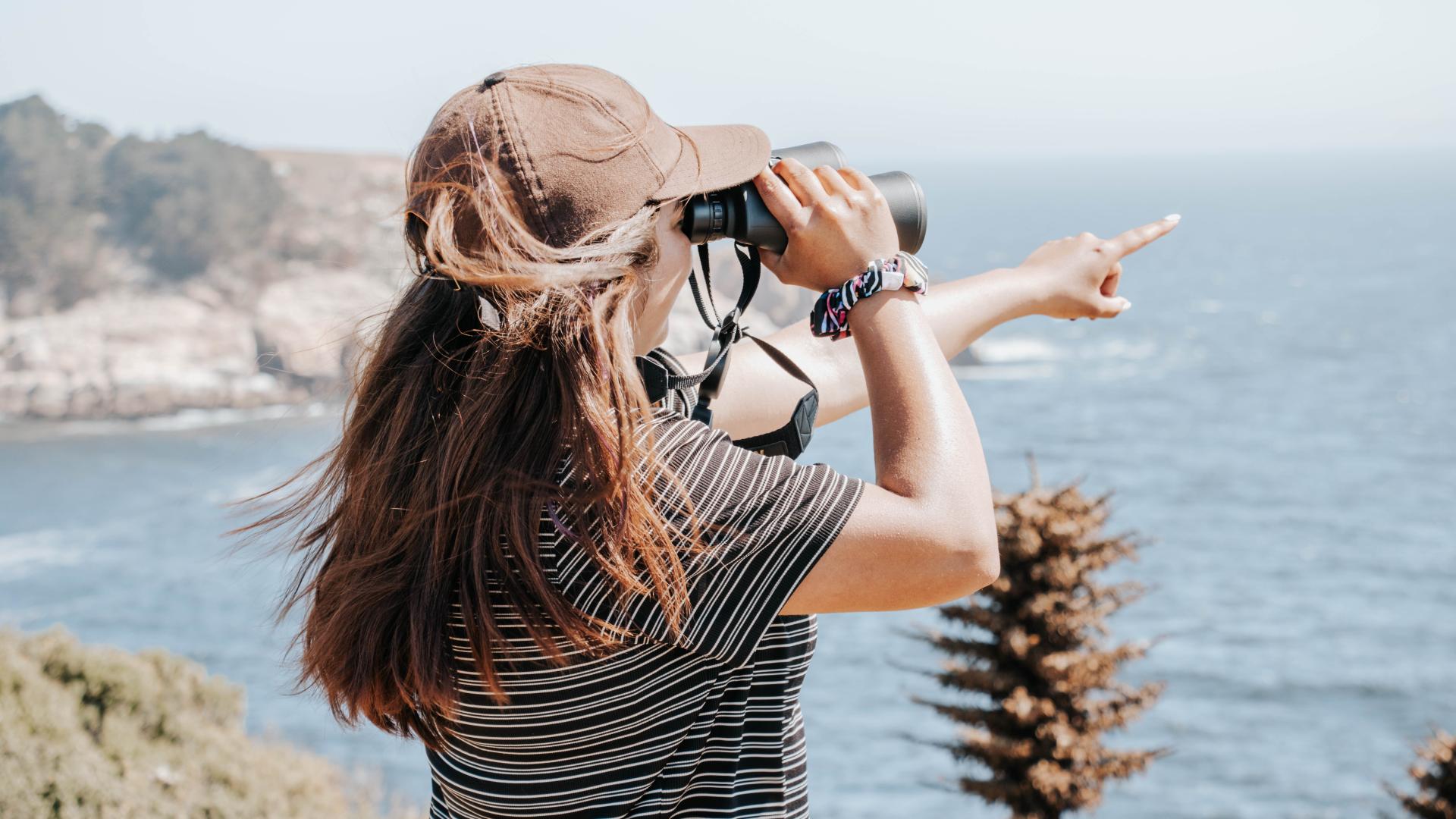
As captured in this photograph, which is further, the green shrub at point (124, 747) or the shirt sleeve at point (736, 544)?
the green shrub at point (124, 747)

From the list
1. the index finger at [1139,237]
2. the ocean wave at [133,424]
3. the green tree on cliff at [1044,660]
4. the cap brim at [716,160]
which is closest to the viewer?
the cap brim at [716,160]

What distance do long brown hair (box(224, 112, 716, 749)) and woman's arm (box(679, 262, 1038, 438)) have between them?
0.53 m

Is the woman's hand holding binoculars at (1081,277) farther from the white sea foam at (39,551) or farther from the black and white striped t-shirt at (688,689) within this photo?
the white sea foam at (39,551)

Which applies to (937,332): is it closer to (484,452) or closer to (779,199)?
(779,199)

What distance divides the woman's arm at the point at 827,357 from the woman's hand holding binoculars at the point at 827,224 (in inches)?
16.8

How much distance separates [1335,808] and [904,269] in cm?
2128

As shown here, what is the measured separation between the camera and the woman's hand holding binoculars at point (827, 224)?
1.25 metres

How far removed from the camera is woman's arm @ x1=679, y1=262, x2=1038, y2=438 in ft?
5.74

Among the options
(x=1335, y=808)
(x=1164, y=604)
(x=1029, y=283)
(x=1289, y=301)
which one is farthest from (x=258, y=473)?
(x=1289, y=301)

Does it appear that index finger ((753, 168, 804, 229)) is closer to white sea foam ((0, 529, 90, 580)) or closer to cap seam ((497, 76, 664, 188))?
cap seam ((497, 76, 664, 188))

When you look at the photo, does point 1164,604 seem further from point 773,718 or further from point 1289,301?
point 1289,301

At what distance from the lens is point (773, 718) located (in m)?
1.29

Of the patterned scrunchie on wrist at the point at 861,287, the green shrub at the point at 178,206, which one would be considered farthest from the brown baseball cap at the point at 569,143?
the green shrub at the point at 178,206

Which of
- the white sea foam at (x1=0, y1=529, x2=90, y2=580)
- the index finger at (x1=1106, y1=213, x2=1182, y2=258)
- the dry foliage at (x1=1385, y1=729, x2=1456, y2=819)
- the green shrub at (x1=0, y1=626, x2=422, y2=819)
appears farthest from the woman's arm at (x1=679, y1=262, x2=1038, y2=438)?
the white sea foam at (x1=0, y1=529, x2=90, y2=580)
